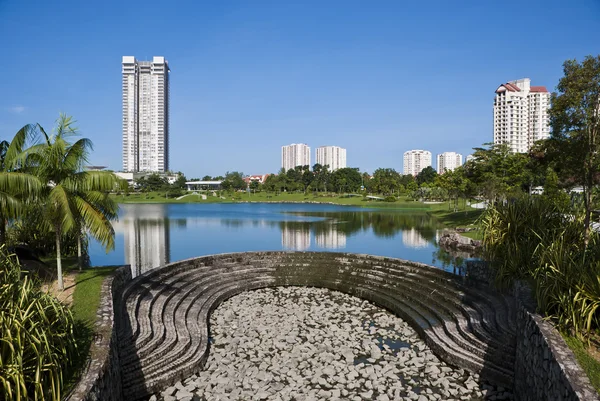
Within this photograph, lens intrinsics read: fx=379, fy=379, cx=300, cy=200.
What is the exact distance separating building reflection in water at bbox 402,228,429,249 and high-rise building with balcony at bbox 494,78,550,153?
2945 inches

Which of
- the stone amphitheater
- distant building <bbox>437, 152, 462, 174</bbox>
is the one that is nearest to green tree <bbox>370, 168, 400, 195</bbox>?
the stone amphitheater

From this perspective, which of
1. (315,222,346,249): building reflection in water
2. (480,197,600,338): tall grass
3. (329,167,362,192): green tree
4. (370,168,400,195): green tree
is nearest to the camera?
(480,197,600,338): tall grass

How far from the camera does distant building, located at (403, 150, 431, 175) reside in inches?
7170

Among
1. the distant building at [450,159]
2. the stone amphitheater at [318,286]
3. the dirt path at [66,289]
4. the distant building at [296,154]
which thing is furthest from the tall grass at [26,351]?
the distant building at [450,159]

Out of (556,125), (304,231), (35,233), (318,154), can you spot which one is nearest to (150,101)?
(318,154)

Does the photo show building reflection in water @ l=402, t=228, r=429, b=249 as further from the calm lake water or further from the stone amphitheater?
the stone amphitheater

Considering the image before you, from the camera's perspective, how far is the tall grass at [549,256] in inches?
244

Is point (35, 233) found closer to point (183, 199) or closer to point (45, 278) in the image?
point (45, 278)

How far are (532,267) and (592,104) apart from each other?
14.9ft

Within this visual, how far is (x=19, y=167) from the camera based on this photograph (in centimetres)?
951

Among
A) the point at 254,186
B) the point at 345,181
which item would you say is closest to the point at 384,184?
the point at 345,181

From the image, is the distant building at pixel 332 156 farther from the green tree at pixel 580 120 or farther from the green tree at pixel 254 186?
the green tree at pixel 580 120

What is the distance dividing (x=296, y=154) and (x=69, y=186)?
586 feet

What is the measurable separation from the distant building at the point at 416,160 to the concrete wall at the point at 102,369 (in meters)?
181
